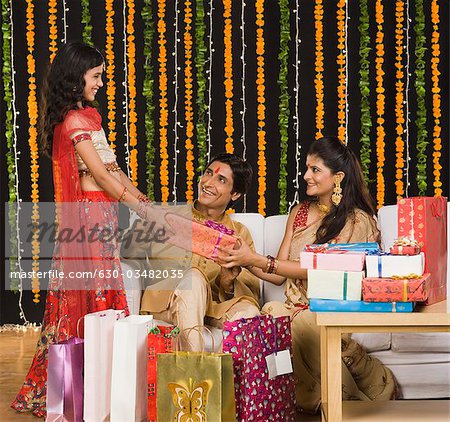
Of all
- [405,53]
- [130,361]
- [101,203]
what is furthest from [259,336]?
[405,53]

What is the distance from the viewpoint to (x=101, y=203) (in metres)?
3.34

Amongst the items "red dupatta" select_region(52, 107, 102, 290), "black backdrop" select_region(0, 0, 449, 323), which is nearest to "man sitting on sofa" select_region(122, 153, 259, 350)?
Result: "red dupatta" select_region(52, 107, 102, 290)

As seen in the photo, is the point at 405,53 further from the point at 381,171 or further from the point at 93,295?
the point at 93,295

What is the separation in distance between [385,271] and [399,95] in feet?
10.0

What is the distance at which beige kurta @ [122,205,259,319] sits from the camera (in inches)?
134

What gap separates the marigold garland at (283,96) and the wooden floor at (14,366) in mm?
1953

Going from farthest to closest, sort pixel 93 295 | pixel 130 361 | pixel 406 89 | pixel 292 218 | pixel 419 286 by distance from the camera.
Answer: pixel 406 89 < pixel 292 218 < pixel 93 295 < pixel 130 361 < pixel 419 286

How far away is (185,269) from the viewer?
355 centimetres

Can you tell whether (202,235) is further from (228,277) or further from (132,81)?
(132,81)

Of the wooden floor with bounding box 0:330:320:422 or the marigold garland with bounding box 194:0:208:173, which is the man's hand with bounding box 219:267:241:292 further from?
the marigold garland with bounding box 194:0:208:173

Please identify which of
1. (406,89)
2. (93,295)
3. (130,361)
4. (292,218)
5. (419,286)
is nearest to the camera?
(419,286)

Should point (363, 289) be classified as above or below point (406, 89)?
below

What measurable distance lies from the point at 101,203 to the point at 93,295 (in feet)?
1.28

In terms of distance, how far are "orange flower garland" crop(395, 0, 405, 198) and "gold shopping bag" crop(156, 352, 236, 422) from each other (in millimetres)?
2966
